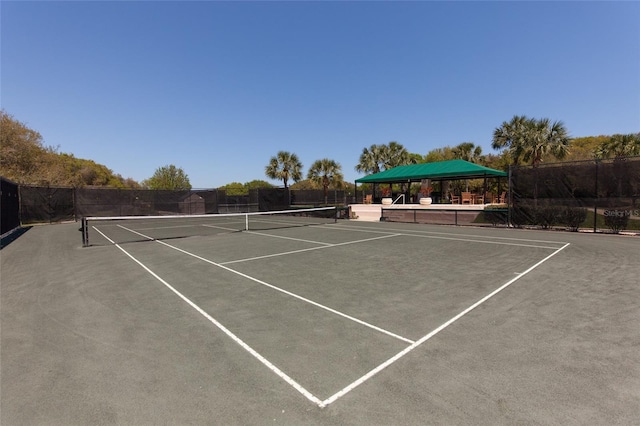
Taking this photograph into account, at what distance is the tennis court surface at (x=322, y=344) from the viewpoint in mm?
2543

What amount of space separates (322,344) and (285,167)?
124 ft

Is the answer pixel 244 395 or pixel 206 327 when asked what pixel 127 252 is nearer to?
pixel 206 327


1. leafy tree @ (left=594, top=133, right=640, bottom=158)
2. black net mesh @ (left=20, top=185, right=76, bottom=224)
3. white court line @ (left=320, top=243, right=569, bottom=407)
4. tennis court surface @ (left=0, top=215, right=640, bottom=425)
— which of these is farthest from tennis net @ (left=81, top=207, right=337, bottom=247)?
leafy tree @ (left=594, top=133, right=640, bottom=158)

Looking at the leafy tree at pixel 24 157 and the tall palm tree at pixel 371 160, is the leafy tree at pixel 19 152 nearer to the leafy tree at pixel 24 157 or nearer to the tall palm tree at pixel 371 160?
the leafy tree at pixel 24 157

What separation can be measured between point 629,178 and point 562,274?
11056 mm

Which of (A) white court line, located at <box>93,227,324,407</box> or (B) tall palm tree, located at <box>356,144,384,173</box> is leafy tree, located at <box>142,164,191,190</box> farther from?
(A) white court line, located at <box>93,227,324,407</box>

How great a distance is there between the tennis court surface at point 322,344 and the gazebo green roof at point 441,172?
1907 centimetres

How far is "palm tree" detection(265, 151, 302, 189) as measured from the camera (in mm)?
40312

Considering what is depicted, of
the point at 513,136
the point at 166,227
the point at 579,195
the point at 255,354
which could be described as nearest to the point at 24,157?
the point at 166,227

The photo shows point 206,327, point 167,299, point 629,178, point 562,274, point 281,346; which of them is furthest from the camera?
point 629,178

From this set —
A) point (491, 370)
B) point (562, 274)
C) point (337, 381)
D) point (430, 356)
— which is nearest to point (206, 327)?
point (337, 381)

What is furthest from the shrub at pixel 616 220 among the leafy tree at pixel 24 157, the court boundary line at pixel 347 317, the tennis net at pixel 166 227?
the leafy tree at pixel 24 157

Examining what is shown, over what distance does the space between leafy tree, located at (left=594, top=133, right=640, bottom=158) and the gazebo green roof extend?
46.2 ft

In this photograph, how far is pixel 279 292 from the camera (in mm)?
5797
